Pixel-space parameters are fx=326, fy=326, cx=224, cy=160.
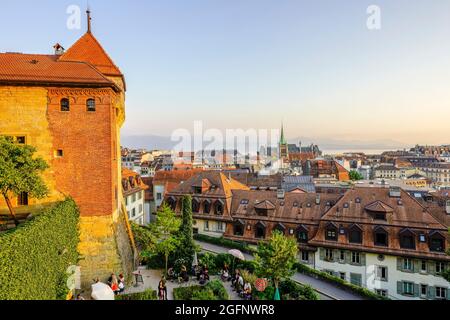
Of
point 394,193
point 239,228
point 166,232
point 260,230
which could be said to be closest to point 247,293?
point 166,232

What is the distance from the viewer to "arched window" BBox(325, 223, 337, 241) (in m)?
31.9

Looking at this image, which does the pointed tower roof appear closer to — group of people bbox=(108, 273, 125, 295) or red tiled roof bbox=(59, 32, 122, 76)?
red tiled roof bbox=(59, 32, 122, 76)

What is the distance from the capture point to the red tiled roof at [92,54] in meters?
25.3

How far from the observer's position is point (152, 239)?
29.6 metres

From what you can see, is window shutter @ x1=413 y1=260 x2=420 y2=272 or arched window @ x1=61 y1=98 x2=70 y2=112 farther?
window shutter @ x1=413 y1=260 x2=420 y2=272

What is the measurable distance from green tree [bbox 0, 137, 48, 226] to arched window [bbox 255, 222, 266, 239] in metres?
23.0

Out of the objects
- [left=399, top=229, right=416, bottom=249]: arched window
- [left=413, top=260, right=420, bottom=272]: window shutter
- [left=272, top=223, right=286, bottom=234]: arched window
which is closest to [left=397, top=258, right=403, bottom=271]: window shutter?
[left=413, top=260, right=420, bottom=272]: window shutter

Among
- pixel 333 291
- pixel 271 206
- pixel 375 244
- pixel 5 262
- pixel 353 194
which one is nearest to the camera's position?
pixel 5 262

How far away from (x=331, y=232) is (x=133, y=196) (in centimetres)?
2854

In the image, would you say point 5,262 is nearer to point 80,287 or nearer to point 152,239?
point 80,287

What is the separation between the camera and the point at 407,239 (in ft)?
96.4

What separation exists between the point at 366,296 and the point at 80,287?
1984cm

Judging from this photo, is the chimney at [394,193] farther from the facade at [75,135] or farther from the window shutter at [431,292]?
the facade at [75,135]

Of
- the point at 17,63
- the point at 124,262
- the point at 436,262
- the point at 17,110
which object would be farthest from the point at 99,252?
the point at 436,262
